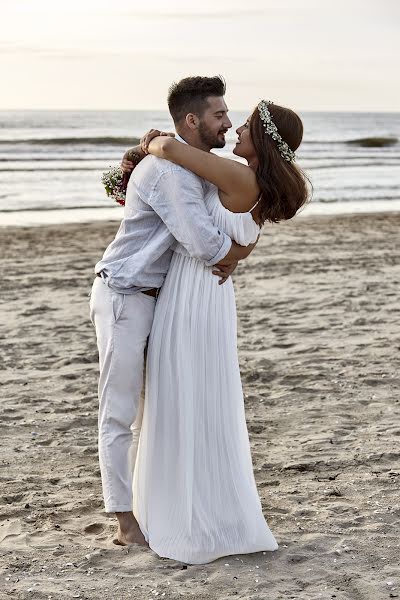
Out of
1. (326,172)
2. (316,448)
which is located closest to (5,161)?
(326,172)

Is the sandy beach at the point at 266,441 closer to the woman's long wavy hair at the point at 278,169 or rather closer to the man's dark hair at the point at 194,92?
the woman's long wavy hair at the point at 278,169

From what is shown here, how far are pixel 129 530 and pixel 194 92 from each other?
1.95 meters

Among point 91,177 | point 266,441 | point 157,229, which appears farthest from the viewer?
point 91,177

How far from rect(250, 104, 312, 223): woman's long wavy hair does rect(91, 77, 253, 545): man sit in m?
0.16

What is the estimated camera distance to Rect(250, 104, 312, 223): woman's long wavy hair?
3.84 metres

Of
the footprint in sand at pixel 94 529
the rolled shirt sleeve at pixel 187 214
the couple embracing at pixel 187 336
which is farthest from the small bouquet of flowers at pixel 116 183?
the footprint in sand at pixel 94 529

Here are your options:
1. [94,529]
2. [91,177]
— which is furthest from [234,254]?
[91,177]

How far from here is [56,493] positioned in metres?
4.88

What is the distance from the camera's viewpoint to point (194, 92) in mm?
3787

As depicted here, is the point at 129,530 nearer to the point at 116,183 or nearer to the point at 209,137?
the point at 116,183

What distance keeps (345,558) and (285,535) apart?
0.36m

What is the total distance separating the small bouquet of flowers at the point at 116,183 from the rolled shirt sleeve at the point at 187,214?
43 cm

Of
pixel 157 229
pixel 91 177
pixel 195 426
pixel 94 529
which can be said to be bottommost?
pixel 94 529

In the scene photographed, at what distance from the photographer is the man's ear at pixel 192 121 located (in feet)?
12.5
